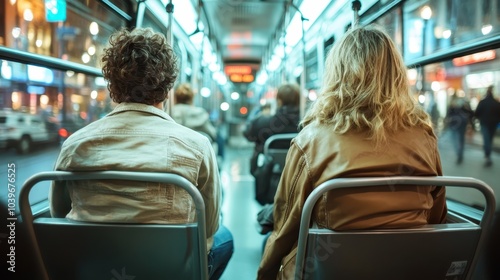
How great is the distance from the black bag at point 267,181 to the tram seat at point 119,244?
198 centimetres

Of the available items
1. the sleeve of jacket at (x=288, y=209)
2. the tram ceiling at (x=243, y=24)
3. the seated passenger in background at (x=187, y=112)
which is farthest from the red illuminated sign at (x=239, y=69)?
the sleeve of jacket at (x=288, y=209)

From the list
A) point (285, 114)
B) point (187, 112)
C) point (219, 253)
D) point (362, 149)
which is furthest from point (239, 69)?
point (362, 149)

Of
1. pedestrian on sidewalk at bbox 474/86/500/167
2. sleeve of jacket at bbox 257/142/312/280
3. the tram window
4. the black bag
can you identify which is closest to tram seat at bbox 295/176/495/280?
sleeve of jacket at bbox 257/142/312/280

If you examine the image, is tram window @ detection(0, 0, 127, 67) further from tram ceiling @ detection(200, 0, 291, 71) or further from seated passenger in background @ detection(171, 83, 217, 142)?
tram ceiling @ detection(200, 0, 291, 71)

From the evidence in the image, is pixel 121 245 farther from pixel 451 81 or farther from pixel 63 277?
pixel 451 81

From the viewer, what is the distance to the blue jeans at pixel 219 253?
1.66 meters

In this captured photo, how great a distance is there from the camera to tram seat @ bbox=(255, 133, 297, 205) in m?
3.09

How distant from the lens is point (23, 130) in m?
2.29

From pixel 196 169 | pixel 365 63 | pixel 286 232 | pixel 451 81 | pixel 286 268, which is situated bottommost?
pixel 286 268

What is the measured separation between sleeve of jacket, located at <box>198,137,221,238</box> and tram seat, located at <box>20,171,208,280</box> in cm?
23

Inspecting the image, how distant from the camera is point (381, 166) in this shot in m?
1.24

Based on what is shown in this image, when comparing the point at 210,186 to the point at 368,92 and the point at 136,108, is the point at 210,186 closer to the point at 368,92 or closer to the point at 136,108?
the point at 136,108

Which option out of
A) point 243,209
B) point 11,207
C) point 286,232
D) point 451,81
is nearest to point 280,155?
point 243,209

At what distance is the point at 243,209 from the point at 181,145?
3.12 meters
